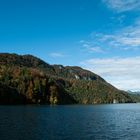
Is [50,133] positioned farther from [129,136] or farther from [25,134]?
[129,136]

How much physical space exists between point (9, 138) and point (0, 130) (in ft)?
43.4

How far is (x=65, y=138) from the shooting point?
74.0 metres

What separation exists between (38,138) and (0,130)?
14.7 meters

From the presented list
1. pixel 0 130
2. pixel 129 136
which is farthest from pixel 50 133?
pixel 129 136

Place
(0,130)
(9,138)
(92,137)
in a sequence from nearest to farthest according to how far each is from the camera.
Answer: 1. (9,138)
2. (92,137)
3. (0,130)

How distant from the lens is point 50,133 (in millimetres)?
81375

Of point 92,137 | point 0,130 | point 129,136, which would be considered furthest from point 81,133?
point 0,130

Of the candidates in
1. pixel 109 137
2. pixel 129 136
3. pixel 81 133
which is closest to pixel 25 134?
pixel 81 133

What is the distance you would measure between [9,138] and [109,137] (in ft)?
81.0

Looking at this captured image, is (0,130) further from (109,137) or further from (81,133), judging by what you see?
(109,137)

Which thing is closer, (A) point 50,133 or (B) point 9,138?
(B) point 9,138

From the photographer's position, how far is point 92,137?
252ft

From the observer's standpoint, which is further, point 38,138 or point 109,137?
point 109,137

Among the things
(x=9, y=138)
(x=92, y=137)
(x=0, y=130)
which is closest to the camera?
(x=9, y=138)
